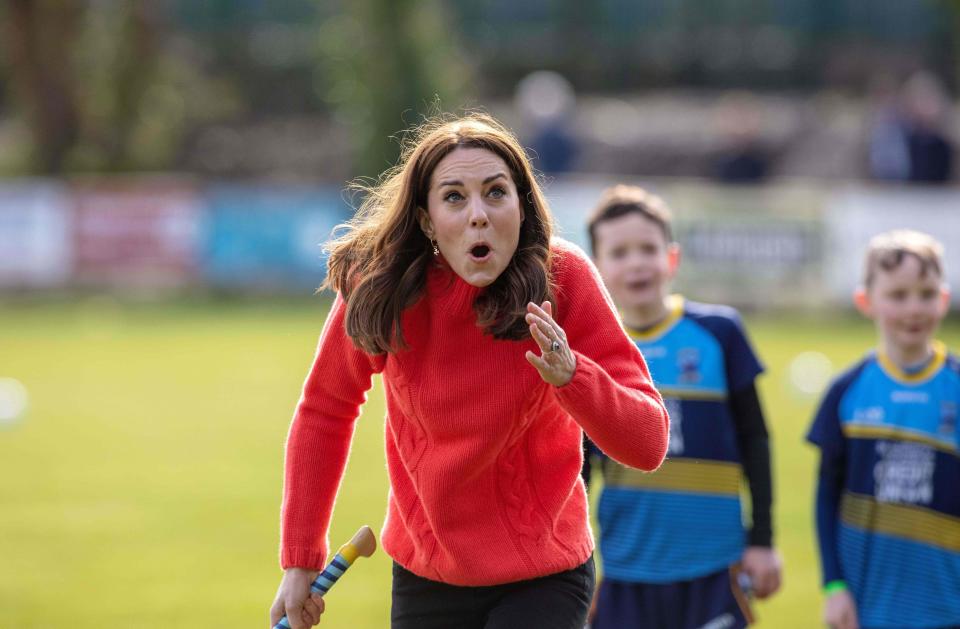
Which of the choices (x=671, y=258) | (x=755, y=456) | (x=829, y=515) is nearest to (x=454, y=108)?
(x=671, y=258)

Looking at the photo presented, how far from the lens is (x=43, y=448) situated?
11.7 meters

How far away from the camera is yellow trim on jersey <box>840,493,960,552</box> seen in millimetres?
5133

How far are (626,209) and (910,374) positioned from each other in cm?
117

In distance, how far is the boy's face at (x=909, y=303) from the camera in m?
5.21

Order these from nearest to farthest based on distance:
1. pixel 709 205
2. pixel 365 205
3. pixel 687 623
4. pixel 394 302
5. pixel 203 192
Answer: pixel 394 302 < pixel 365 205 < pixel 687 623 < pixel 709 205 < pixel 203 192

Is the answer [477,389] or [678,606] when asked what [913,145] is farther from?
[477,389]

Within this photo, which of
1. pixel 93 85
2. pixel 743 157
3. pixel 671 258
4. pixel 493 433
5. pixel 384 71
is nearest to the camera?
pixel 493 433

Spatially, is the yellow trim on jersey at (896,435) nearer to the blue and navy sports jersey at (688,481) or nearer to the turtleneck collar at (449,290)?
the blue and navy sports jersey at (688,481)

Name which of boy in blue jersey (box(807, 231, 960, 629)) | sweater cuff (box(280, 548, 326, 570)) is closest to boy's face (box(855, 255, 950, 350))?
boy in blue jersey (box(807, 231, 960, 629))

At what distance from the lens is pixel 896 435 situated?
5.21 metres

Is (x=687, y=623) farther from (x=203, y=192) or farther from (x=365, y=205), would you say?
(x=203, y=192)

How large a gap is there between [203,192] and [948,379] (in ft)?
54.6

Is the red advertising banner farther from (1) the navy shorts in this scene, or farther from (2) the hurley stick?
(2) the hurley stick

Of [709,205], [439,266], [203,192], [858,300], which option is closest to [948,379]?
[858,300]
